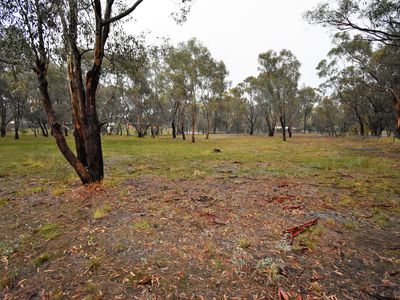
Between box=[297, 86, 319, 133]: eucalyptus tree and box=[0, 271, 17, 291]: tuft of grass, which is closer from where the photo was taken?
box=[0, 271, 17, 291]: tuft of grass

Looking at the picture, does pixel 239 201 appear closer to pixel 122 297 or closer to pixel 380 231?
pixel 380 231

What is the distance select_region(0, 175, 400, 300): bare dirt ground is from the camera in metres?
2.95

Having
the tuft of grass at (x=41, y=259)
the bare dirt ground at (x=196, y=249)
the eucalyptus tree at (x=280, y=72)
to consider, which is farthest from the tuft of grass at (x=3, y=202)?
the eucalyptus tree at (x=280, y=72)

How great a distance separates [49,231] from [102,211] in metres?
1.19

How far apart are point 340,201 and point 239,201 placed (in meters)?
2.82

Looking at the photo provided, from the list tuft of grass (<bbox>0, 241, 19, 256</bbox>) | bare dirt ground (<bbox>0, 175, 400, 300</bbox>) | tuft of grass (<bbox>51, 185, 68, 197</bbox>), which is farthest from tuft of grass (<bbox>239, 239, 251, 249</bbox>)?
tuft of grass (<bbox>51, 185, 68, 197</bbox>)

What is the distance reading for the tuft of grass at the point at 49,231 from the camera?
4.39 metres

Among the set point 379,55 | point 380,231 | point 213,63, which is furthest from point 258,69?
point 380,231

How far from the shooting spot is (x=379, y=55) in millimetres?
26906

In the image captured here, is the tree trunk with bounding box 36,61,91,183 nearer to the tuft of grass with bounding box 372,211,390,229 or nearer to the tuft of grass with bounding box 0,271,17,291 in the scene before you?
the tuft of grass with bounding box 0,271,17,291

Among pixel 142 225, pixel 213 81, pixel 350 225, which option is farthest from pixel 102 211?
pixel 213 81

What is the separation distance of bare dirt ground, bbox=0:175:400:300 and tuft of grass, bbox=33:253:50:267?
16 mm

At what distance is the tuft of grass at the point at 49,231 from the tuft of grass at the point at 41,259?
692mm

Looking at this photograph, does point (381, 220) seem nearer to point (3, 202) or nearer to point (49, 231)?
point (49, 231)
